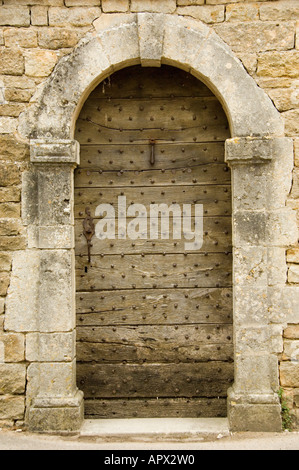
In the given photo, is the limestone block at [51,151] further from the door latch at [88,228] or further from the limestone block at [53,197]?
the door latch at [88,228]

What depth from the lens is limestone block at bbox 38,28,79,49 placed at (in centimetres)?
368

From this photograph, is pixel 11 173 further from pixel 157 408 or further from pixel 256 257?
pixel 157 408

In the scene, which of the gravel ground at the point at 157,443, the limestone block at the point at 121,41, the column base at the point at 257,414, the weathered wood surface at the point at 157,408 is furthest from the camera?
the weathered wood surface at the point at 157,408

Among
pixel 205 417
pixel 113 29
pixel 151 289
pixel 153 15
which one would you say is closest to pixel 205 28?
pixel 153 15

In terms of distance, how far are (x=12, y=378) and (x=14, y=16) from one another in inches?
114

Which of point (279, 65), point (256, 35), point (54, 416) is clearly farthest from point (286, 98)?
point (54, 416)

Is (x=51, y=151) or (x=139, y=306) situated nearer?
(x=51, y=151)

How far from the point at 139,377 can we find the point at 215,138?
2117 mm

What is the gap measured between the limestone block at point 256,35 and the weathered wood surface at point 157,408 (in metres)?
2.89

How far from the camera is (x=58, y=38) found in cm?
368

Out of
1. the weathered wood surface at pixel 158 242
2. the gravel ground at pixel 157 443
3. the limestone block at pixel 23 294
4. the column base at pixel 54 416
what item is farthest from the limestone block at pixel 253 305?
the limestone block at pixel 23 294

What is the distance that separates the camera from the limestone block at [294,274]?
12.0 ft

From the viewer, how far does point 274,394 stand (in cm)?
→ 358

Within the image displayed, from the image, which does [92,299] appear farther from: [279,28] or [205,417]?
[279,28]
